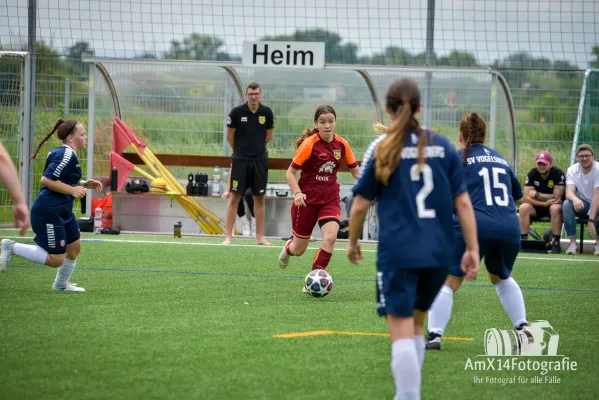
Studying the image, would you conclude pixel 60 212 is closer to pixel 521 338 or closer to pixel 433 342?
pixel 433 342

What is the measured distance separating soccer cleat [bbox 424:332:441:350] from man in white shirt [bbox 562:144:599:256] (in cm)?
805

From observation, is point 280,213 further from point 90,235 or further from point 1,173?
point 1,173

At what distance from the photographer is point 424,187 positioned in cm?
479

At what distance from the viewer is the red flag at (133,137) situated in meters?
17.0

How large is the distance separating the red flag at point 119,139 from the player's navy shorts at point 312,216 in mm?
7843

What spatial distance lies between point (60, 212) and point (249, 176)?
6.11m

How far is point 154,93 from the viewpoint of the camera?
1750 cm

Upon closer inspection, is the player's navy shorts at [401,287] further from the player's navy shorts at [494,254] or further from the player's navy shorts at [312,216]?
the player's navy shorts at [312,216]

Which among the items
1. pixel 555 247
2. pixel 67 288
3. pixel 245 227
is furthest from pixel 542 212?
pixel 67 288

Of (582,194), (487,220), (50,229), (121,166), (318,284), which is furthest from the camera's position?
(121,166)

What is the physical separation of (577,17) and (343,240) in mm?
6070

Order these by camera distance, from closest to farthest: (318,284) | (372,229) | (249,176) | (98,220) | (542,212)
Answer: (318,284) → (249,176) → (542,212) → (98,220) → (372,229)

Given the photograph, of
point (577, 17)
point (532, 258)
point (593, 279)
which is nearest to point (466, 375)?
point (593, 279)

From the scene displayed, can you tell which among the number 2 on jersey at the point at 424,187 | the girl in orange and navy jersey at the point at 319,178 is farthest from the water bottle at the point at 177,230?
the number 2 on jersey at the point at 424,187
